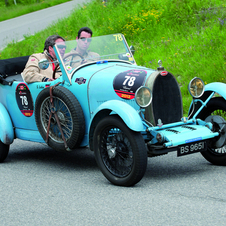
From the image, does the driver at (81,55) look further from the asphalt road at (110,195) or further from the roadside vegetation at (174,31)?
the roadside vegetation at (174,31)

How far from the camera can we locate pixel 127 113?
404 centimetres

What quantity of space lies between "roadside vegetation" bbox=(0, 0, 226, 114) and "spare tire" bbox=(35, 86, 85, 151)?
316 cm

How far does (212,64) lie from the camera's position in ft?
25.5

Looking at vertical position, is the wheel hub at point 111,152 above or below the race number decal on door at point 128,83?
below

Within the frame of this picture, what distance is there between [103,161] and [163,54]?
5.41m

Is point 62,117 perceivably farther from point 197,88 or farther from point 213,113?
point 213,113

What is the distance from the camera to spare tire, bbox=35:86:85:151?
15.5 feet

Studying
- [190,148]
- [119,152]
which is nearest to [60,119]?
[119,152]

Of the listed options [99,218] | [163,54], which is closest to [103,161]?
[99,218]

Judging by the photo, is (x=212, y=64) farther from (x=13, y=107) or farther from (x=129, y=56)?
(x=13, y=107)

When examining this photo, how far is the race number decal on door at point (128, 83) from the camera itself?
4.41 m

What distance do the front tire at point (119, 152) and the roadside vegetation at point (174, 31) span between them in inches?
132

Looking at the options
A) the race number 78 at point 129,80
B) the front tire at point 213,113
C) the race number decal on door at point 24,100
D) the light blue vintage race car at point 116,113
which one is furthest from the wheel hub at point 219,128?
the race number decal on door at point 24,100

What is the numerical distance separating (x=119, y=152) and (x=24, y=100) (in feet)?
6.29
